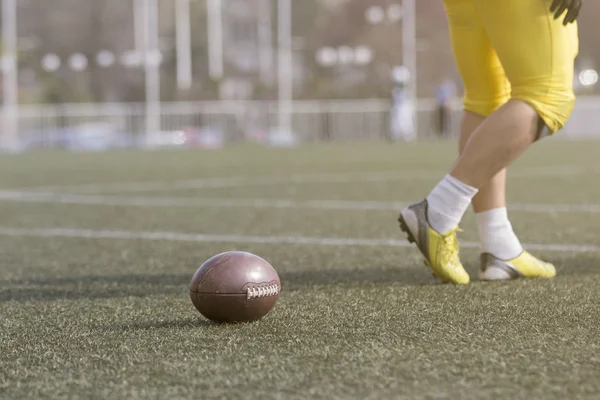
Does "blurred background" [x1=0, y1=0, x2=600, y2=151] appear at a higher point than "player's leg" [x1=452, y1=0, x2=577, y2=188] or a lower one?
lower

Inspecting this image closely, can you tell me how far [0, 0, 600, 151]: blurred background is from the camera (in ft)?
96.0

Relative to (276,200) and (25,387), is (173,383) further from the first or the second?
(276,200)

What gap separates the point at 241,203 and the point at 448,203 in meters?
3.65

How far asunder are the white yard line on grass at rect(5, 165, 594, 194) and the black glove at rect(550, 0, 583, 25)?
5.48 meters

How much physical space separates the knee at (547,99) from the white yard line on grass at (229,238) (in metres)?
1.00

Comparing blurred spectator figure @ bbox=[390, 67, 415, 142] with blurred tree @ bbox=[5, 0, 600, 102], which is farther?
blurred tree @ bbox=[5, 0, 600, 102]

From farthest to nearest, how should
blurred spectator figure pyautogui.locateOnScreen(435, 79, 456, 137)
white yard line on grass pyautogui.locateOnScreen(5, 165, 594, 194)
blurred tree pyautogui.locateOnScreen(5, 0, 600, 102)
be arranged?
blurred tree pyautogui.locateOnScreen(5, 0, 600, 102) → blurred spectator figure pyautogui.locateOnScreen(435, 79, 456, 137) → white yard line on grass pyautogui.locateOnScreen(5, 165, 594, 194)

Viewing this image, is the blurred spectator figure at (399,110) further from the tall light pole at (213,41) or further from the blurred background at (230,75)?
the tall light pole at (213,41)

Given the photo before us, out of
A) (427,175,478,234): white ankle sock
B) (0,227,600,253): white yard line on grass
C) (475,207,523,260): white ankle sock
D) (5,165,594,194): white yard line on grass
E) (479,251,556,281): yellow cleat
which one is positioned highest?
(427,175,478,234): white ankle sock

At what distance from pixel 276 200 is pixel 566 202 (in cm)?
192

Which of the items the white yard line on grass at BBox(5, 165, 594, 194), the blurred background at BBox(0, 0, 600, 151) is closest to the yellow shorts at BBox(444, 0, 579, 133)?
the white yard line on grass at BBox(5, 165, 594, 194)

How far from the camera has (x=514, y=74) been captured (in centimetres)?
344

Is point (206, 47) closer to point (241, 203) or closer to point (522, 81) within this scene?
point (241, 203)

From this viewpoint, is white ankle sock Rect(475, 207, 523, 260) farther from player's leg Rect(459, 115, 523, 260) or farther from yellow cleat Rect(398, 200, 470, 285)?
yellow cleat Rect(398, 200, 470, 285)
